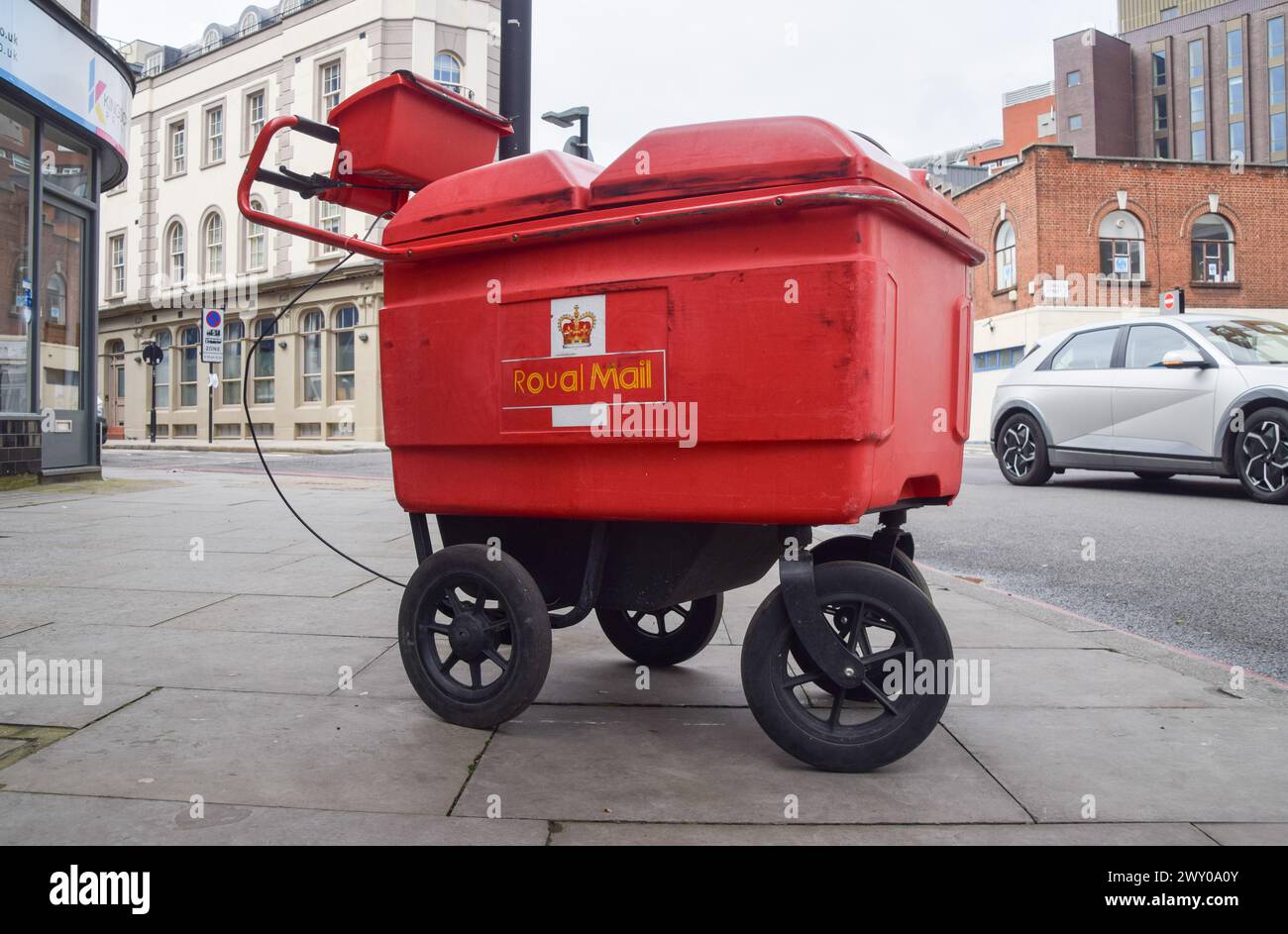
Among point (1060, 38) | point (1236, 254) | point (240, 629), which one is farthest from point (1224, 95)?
point (240, 629)

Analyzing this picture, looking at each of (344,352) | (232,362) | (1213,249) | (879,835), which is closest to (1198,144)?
(1213,249)

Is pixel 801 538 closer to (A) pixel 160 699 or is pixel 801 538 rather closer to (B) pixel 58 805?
(B) pixel 58 805

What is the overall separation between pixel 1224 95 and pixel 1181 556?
66.2 meters

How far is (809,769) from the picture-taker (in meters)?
2.44

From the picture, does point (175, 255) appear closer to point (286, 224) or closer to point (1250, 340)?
point (1250, 340)

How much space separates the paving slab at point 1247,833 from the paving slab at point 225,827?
4.49 feet

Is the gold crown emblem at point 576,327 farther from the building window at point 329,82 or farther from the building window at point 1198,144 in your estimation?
the building window at point 1198,144

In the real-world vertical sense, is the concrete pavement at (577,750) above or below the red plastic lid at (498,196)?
below

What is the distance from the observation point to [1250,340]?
848cm

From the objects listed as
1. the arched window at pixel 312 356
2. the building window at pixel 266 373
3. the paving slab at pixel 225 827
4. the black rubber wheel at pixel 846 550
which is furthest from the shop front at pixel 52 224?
the building window at pixel 266 373

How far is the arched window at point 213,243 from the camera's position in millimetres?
30508

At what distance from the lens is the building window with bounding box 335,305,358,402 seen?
2812cm

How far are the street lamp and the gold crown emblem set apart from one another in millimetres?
2347

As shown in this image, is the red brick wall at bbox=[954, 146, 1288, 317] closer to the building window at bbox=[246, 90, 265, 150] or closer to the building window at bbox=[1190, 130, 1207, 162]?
the building window at bbox=[246, 90, 265, 150]
